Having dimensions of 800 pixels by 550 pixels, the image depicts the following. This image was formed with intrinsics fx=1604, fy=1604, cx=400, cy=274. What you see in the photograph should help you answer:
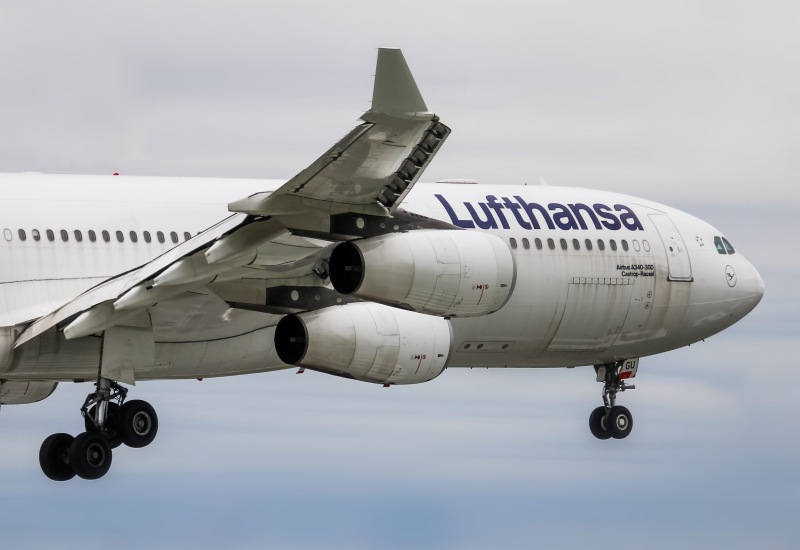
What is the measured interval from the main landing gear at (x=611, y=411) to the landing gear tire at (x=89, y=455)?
35.0ft

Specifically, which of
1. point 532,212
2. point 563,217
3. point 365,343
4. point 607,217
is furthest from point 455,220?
point 365,343

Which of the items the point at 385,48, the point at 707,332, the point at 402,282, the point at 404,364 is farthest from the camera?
the point at 707,332

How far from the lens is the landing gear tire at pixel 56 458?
90.1 ft

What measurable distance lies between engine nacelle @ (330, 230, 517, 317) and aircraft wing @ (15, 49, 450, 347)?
30 centimetres

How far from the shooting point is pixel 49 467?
2744 cm

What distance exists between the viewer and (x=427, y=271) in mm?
20875

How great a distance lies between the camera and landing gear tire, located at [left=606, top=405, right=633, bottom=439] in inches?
1254

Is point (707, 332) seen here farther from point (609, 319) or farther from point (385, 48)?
point (385, 48)

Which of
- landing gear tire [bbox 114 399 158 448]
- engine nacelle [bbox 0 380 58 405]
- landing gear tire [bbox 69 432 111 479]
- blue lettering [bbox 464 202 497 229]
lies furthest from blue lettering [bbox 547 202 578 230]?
engine nacelle [bbox 0 380 58 405]

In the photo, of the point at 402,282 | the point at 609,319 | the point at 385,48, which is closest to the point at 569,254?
the point at 609,319

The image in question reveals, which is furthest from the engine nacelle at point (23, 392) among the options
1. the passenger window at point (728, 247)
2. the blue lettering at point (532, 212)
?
the passenger window at point (728, 247)

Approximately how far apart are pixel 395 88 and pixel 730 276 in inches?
600

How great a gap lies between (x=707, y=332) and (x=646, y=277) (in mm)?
2384

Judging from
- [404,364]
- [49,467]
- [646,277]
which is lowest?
[49,467]
